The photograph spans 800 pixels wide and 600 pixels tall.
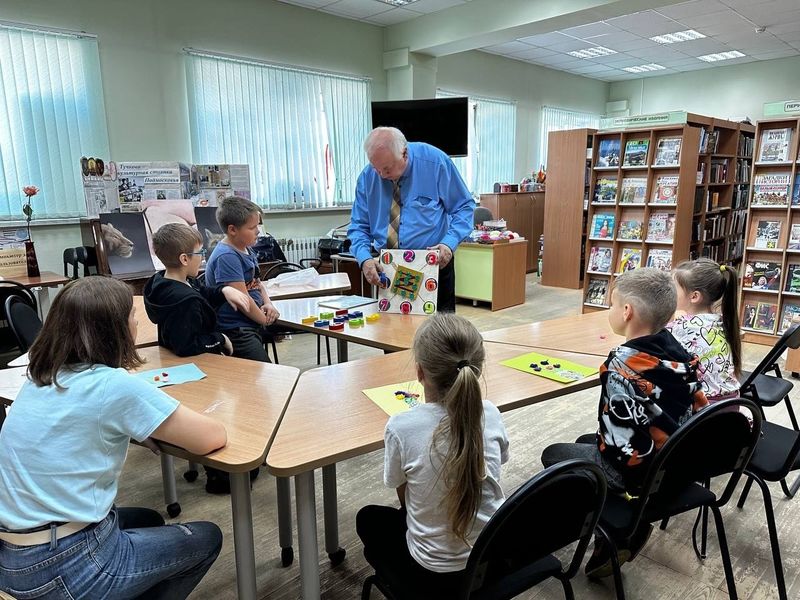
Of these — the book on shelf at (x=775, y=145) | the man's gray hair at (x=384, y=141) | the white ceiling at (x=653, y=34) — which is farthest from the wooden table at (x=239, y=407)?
the white ceiling at (x=653, y=34)

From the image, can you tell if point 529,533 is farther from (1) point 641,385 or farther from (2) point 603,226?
(2) point 603,226

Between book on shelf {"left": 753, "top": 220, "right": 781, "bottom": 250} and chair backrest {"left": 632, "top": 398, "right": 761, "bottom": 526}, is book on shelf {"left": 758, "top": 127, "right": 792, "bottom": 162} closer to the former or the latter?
book on shelf {"left": 753, "top": 220, "right": 781, "bottom": 250}

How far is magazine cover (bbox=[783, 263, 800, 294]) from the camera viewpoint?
14.0 ft

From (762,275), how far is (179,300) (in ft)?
14.7

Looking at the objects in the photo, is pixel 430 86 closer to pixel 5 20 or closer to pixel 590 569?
Answer: pixel 5 20

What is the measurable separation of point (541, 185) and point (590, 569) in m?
7.44

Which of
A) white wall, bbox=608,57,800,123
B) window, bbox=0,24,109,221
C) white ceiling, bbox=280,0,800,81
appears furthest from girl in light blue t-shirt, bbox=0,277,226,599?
white wall, bbox=608,57,800,123

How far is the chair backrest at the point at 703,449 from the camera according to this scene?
1.36 m

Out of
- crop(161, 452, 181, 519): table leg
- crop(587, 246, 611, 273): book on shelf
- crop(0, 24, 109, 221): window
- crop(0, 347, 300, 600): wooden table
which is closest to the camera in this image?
crop(0, 347, 300, 600): wooden table

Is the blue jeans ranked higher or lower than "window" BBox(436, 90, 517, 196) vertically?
lower

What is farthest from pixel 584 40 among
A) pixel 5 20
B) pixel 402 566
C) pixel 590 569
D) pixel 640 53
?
pixel 402 566

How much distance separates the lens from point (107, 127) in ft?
15.9

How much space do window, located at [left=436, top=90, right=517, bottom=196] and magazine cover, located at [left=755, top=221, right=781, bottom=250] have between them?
14.8 ft

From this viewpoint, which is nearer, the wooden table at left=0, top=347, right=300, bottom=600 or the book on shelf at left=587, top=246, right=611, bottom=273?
the wooden table at left=0, top=347, right=300, bottom=600
